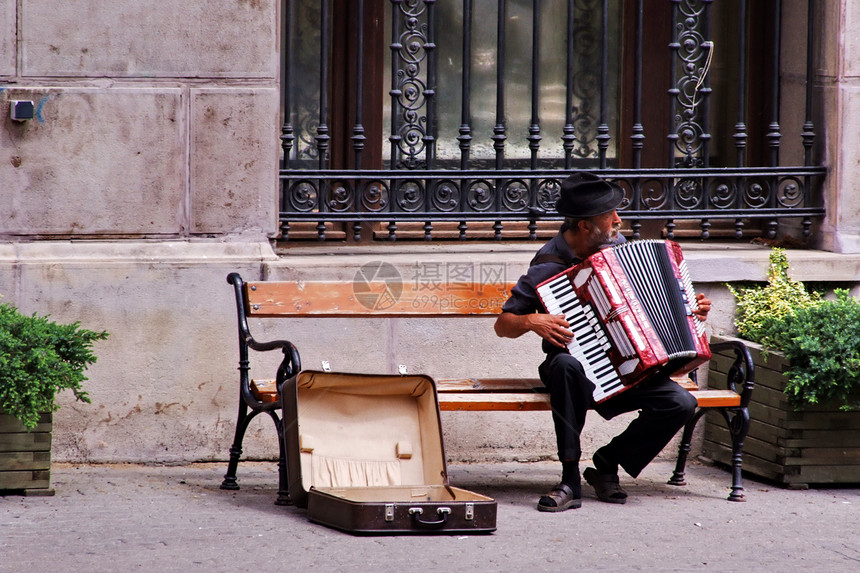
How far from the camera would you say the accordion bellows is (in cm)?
511

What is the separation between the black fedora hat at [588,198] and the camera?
5.32 m

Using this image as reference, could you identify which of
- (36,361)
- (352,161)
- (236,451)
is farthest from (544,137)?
(36,361)

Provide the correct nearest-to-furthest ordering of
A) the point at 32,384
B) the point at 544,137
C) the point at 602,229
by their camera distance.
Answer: the point at 32,384 → the point at 602,229 → the point at 544,137

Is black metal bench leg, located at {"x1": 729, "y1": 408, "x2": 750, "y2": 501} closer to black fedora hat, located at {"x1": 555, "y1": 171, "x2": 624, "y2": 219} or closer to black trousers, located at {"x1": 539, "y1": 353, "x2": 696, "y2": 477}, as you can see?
black trousers, located at {"x1": 539, "y1": 353, "x2": 696, "y2": 477}

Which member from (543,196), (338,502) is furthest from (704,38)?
(338,502)

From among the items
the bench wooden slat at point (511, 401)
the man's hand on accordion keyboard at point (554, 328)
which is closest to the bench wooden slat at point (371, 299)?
the bench wooden slat at point (511, 401)

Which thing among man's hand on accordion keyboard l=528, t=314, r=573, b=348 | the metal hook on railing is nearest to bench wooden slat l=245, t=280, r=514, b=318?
man's hand on accordion keyboard l=528, t=314, r=573, b=348

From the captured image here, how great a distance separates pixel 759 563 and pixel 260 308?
8.30ft

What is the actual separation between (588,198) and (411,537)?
1.75 m

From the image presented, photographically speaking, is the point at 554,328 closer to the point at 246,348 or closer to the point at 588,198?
the point at 588,198

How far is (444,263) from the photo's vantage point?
247 inches

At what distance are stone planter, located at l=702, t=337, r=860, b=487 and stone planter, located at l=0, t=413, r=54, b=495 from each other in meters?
3.51

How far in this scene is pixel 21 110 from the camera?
19.0ft

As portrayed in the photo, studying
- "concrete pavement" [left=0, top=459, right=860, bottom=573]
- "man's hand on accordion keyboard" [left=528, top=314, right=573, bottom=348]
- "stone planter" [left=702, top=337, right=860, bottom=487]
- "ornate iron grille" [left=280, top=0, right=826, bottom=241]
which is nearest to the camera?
"concrete pavement" [left=0, top=459, right=860, bottom=573]
